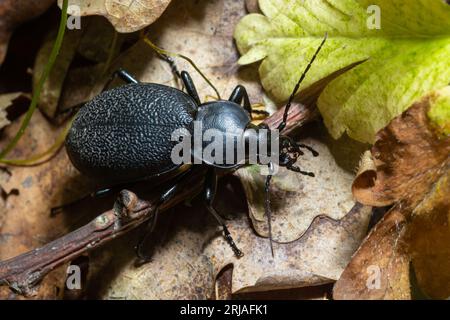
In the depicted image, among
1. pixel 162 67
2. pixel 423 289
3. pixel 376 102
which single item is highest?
pixel 162 67

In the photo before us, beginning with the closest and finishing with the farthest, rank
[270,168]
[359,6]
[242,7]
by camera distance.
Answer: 1. [359,6]
2. [270,168]
3. [242,7]

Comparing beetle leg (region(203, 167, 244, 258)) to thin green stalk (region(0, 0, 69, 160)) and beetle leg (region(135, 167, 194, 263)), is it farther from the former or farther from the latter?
thin green stalk (region(0, 0, 69, 160))

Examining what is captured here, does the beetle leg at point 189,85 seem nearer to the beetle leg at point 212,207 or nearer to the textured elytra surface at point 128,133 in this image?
the textured elytra surface at point 128,133

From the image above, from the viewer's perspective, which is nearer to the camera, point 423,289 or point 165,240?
point 423,289
